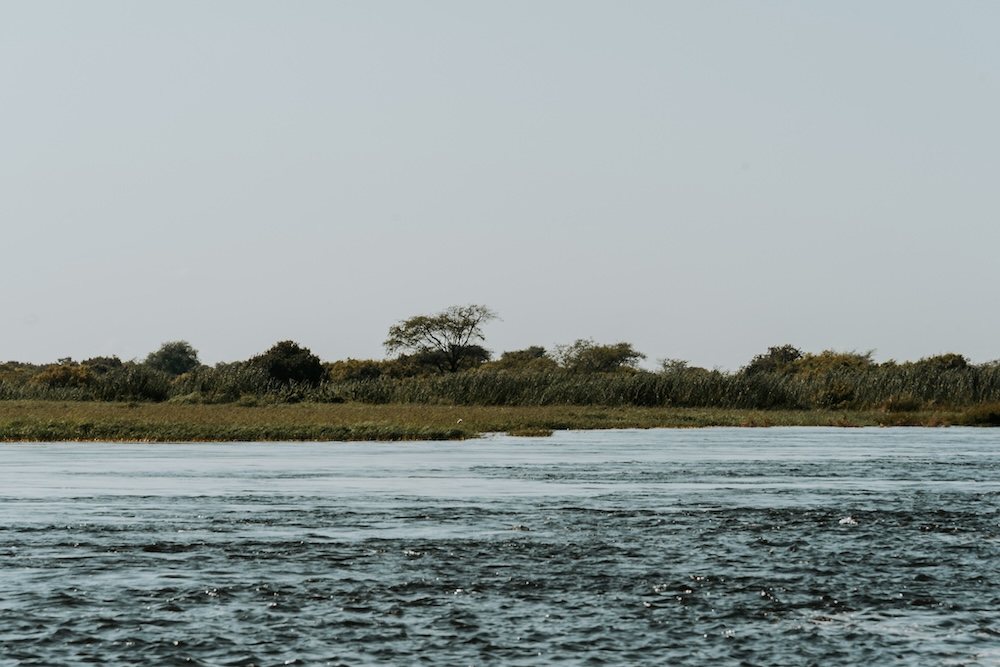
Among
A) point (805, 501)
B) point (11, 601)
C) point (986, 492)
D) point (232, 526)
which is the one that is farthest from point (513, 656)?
point (986, 492)

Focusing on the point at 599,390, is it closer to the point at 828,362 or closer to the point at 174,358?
the point at 828,362

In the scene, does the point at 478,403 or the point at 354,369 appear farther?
the point at 354,369

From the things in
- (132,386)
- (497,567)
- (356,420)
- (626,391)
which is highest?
(132,386)

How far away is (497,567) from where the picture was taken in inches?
637

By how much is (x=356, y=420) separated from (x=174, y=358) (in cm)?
13607

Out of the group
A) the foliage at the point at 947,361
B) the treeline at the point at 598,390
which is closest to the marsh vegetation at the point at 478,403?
the treeline at the point at 598,390

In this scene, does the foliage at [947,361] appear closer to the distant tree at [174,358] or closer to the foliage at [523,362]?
the foliage at [523,362]

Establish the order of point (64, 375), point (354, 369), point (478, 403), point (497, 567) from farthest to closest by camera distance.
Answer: point (354, 369) → point (64, 375) → point (478, 403) → point (497, 567)

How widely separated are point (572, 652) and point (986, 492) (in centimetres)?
1768

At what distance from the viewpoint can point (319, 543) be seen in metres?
18.2

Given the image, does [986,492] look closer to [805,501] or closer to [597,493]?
[805,501]

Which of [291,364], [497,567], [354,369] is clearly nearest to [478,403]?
[291,364]

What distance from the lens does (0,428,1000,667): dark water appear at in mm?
11945

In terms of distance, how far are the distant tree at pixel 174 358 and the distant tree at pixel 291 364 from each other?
7541 centimetres
